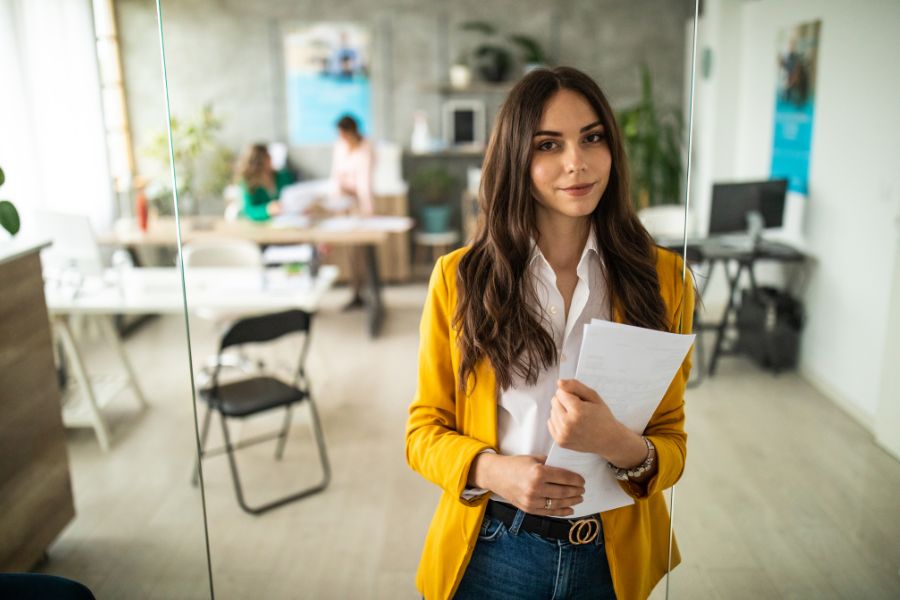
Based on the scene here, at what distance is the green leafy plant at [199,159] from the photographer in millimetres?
4602

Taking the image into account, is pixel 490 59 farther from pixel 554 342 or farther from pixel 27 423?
pixel 554 342

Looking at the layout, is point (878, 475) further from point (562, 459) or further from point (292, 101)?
point (292, 101)

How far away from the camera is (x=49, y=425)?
2367mm

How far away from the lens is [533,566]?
1.13 metres

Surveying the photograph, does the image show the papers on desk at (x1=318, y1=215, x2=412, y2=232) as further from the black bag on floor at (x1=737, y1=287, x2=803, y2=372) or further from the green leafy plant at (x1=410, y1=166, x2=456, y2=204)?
the black bag on floor at (x1=737, y1=287, x2=803, y2=372)

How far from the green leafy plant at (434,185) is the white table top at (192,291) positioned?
2.06 meters

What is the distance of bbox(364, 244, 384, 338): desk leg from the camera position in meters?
4.58

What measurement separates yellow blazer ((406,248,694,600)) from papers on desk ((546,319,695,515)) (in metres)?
0.07

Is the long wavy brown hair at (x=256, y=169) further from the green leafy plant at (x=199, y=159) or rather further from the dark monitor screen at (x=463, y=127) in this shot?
the dark monitor screen at (x=463, y=127)

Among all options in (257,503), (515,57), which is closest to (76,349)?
(257,503)

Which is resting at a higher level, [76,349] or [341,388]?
[76,349]

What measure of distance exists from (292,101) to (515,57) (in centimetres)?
187

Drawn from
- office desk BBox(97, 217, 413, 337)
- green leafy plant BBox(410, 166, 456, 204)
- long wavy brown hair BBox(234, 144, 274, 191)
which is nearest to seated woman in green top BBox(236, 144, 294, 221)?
long wavy brown hair BBox(234, 144, 274, 191)

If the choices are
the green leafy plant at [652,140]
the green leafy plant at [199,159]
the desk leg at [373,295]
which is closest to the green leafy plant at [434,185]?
the desk leg at [373,295]
